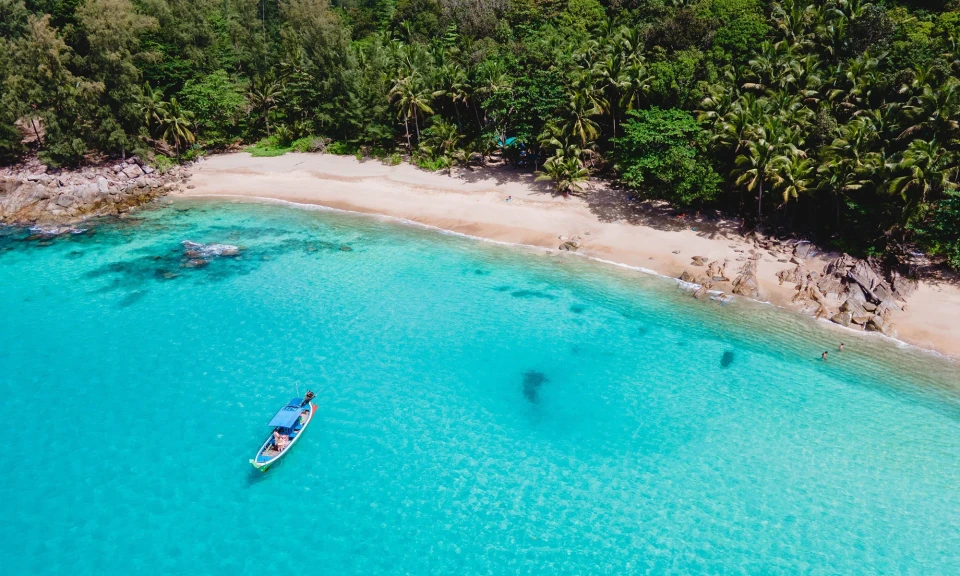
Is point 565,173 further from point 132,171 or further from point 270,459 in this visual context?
point 132,171

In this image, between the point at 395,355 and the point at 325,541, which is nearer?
the point at 325,541

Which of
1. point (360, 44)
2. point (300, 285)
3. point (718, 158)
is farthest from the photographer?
point (360, 44)

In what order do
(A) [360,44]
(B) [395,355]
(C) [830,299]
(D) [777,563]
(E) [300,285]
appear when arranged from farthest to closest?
1. (A) [360,44]
2. (E) [300,285]
3. (C) [830,299]
4. (B) [395,355]
5. (D) [777,563]

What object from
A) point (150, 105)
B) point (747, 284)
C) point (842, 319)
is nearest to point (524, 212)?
point (747, 284)

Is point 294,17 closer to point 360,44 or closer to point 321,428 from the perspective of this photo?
point 360,44

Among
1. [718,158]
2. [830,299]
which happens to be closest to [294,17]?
[718,158]

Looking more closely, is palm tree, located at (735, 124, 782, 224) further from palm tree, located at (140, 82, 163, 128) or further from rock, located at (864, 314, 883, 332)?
palm tree, located at (140, 82, 163, 128)

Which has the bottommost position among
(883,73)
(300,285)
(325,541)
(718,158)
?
(325,541)

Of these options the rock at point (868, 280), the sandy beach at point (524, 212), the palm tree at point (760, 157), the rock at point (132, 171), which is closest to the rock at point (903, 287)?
the sandy beach at point (524, 212)
